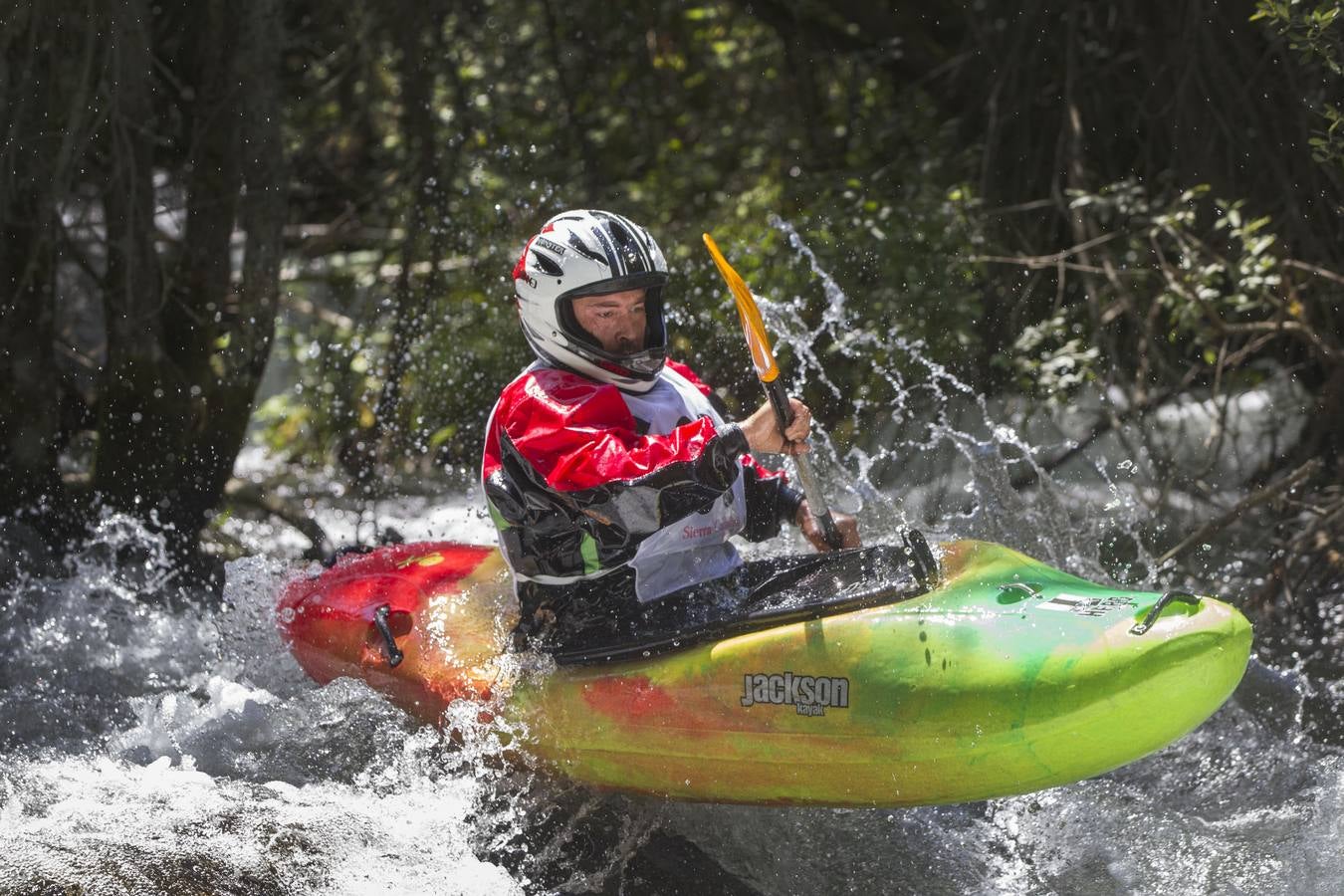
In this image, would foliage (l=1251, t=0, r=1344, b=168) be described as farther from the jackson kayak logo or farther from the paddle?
the jackson kayak logo

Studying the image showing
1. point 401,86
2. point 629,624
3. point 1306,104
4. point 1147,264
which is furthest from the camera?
point 401,86

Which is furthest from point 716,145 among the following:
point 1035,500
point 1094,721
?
point 1094,721

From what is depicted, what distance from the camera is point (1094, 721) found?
3102mm

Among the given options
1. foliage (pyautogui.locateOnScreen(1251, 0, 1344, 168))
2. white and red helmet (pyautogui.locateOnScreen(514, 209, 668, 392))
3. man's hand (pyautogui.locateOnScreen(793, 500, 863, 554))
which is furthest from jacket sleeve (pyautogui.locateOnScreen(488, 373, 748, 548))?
foliage (pyautogui.locateOnScreen(1251, 0, 1344, 168))

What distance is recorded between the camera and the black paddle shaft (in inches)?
139

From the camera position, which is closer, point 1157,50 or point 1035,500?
point 1035,500

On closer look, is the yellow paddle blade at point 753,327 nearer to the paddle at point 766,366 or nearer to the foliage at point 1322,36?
the paddle at point 766,366

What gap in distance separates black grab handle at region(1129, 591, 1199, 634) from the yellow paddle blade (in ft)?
3.45

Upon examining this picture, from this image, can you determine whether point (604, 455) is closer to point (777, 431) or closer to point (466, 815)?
point (777, 431)

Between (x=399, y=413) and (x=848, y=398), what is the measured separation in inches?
90.0

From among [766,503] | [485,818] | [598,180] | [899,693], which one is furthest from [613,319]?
[598,180]

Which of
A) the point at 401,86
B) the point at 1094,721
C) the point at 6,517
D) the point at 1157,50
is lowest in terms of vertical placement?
the point at 1094,721

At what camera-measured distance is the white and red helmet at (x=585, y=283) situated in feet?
11.9

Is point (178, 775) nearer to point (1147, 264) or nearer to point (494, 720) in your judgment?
point (494, 720)
